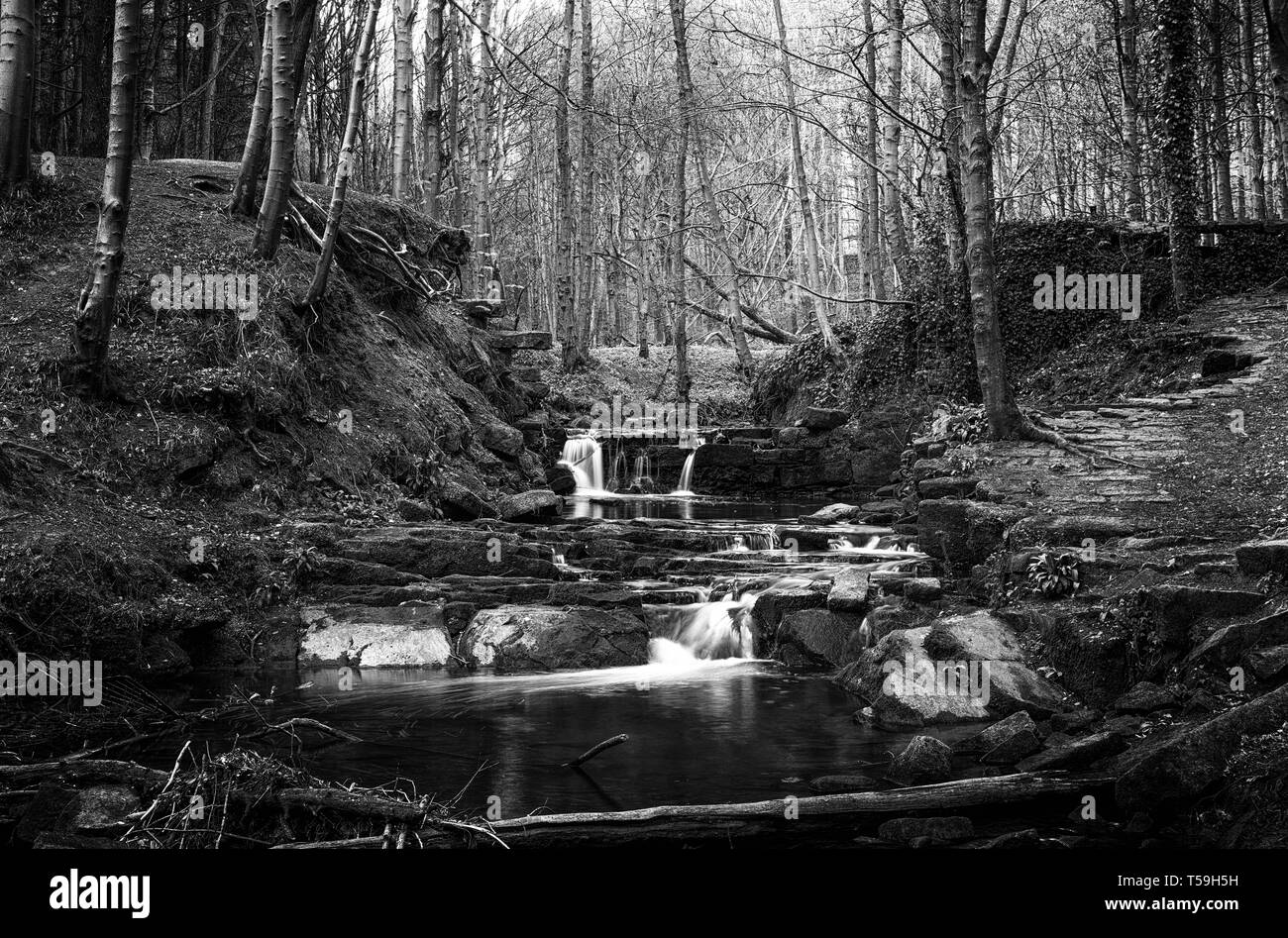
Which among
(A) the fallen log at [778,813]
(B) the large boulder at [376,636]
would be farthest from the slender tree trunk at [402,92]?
(A) the fallen log at [778,813]

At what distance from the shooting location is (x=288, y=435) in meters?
12.3

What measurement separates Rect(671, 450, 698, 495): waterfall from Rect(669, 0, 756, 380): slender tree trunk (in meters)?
4.79

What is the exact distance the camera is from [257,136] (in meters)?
13.5

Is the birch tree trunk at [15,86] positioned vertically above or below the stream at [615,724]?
above

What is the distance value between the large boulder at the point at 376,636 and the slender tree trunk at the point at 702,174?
14.0 meters

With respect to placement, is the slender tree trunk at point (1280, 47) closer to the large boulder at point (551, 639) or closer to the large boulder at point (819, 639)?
the large boulder at point (819, 639)

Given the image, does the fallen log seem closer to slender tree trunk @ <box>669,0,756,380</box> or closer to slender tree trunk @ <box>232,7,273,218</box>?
slender tree trunk @ <box>232,7,273,218</box>

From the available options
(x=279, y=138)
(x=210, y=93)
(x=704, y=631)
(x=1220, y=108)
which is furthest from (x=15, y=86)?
(x=1220, y=108)

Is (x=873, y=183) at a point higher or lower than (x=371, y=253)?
higher

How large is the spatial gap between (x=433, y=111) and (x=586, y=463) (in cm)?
817

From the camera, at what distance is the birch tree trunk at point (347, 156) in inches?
463

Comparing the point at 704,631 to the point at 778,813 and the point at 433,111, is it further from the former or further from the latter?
the point at 433,111

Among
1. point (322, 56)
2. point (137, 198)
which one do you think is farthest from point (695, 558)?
point (322, 56)

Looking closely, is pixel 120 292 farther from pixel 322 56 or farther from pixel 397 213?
pixel 322 56
